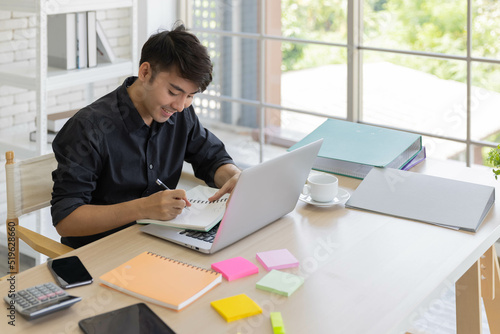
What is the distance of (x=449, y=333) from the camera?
2.45 m

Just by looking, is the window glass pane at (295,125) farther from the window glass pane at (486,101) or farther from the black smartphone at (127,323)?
the black smartphone at (127,323)

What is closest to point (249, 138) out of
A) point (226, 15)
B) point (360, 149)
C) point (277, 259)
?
point (226, 15)

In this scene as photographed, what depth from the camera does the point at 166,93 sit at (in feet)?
6.01

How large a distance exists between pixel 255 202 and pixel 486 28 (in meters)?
1.53

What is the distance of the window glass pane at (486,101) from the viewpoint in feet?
8.75

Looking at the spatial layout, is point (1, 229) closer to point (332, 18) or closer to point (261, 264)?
point (332, 18)

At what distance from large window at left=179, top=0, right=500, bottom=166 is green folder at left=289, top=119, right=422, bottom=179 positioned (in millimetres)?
→ 733

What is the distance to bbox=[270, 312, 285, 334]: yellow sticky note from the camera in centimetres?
121

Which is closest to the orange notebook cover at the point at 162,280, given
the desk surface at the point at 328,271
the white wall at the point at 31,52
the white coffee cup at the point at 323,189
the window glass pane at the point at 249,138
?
the desk surface at the point at 328,271

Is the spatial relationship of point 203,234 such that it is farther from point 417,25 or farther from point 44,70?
point 417,25

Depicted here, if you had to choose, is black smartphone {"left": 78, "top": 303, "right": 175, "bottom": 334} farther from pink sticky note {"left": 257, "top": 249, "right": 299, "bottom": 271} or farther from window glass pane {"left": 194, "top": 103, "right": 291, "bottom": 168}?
window glass pane {"left": 194, "top": 103, "right": 291, "bottom": 168}

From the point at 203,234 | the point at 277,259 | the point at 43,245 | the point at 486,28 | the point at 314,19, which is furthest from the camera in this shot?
the point at 314,19

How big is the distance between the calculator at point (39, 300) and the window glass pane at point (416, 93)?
1989 mm

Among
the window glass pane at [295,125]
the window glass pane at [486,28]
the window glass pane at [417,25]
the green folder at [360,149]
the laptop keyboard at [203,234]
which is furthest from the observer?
the window glass pane at [295,125]
